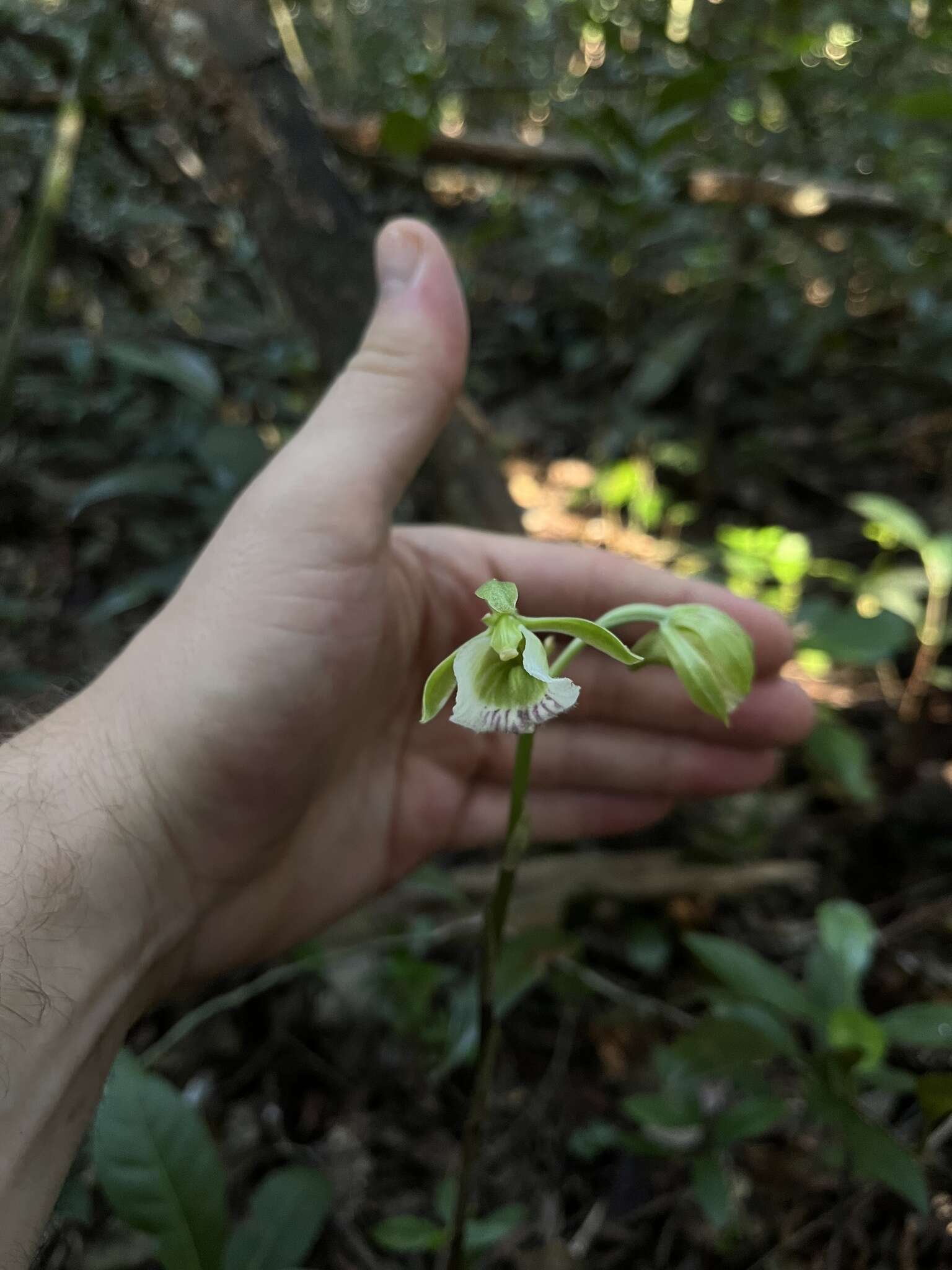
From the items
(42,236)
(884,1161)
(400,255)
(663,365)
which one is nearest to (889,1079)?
(884,1161)

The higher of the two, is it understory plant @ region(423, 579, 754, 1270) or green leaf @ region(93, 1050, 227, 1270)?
understory plant @ region(423, 579, 754, 1270)

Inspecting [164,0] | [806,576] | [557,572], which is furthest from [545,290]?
[557,572]

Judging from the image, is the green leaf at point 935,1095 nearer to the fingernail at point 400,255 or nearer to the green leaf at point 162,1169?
the green leaf at point 162,1169

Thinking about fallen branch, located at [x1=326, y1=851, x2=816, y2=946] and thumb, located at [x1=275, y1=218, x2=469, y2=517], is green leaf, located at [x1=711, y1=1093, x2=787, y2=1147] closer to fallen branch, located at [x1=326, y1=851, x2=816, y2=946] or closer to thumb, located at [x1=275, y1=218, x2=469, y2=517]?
fallen branch, located at [x1=326, y1=851, x2=816, y2=946]

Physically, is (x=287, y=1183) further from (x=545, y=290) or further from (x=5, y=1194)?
(x=545, y=290)

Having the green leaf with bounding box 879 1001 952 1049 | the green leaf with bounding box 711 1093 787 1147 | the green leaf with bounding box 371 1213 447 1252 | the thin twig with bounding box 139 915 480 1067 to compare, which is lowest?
the thin twig with bounding box 139 915 480 1067

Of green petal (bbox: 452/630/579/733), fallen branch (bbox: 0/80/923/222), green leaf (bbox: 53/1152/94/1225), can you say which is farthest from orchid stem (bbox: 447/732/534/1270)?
fallen branch (bbox: 0/80/923/222)
